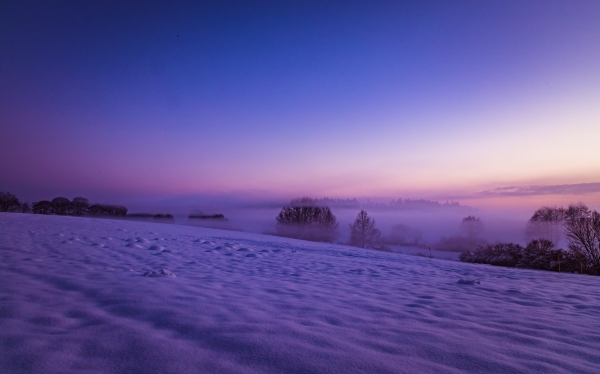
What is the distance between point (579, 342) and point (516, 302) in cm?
191

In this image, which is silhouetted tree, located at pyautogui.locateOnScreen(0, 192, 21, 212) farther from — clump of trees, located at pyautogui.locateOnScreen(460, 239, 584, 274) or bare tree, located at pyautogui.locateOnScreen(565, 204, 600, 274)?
bare tree, located at pyautogui.locateOnScreen(565, 204, 600, 274)

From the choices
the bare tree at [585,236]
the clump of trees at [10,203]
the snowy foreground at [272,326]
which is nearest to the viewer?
the snowy foreground at [272,326]

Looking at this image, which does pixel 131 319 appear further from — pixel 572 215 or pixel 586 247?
pixel 572 215

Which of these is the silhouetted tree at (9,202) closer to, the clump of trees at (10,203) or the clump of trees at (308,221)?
the clump of trees at (10,203)

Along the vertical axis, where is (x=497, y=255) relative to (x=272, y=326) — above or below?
below

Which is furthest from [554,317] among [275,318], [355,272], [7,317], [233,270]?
[7,317]

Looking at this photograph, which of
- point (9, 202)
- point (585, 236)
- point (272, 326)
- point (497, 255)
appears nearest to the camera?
point (272, 326)

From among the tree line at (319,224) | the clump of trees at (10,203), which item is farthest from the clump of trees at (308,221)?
the clump of trees at (10,203)

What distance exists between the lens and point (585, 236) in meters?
22.5

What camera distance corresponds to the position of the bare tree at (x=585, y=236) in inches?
831

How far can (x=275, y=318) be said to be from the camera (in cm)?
309

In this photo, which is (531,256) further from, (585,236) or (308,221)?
(308,221)

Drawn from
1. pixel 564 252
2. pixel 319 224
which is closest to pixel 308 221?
pixel 319 224

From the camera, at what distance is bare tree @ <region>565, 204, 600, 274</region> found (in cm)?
2111
